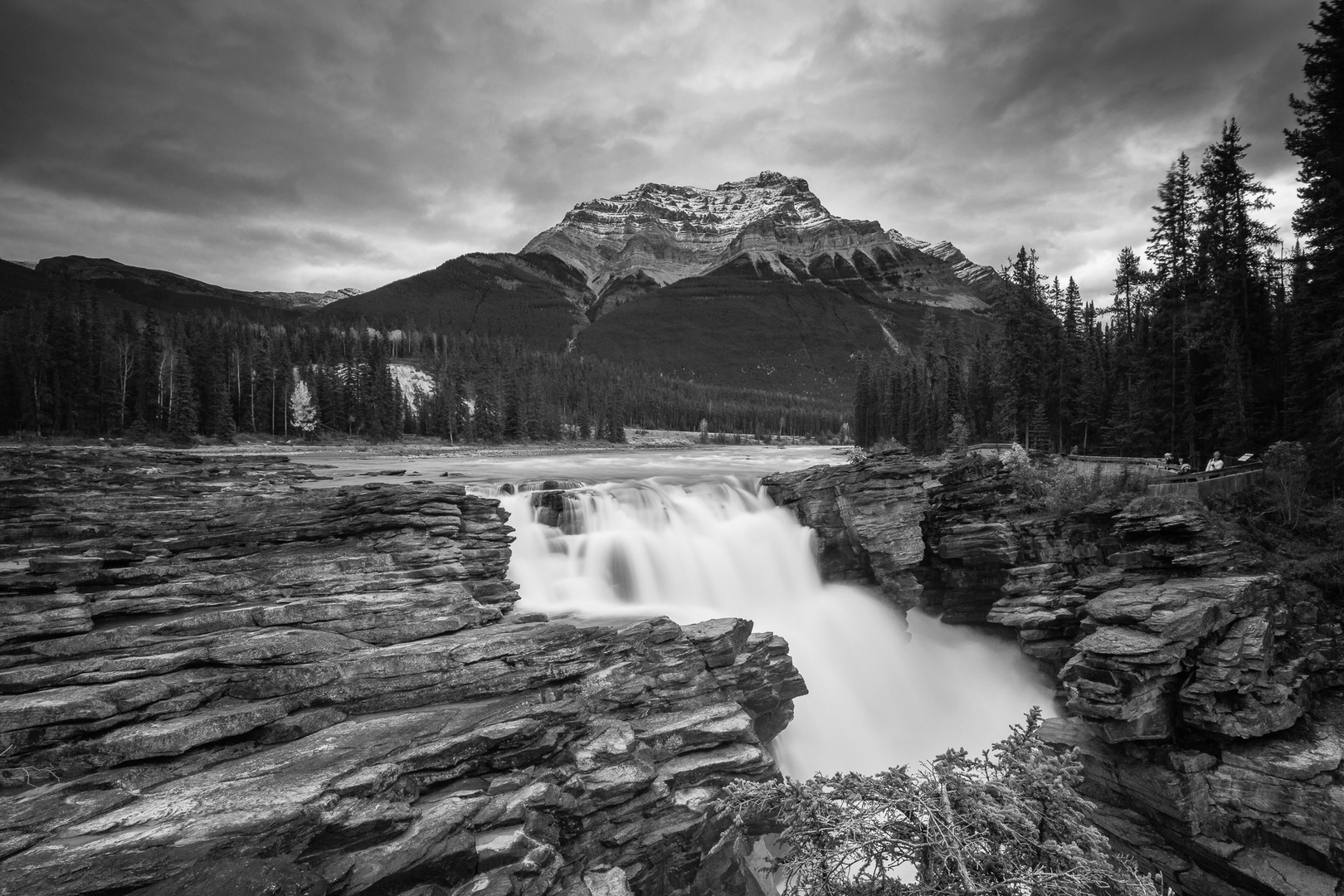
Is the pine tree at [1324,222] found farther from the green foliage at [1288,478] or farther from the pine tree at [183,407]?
the pine tree at [183,407]

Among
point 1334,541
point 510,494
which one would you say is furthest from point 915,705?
point 510,494

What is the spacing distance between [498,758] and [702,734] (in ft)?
13.4

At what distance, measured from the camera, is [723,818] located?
9.94 metres

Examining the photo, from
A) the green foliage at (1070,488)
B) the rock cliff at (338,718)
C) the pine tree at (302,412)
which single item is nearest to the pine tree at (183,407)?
the pine tree at (302,412)

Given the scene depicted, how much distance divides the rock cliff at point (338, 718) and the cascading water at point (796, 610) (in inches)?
140

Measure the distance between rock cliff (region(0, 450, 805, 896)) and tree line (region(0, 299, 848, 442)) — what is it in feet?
213

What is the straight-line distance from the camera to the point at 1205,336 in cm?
2753

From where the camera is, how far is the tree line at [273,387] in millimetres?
60438

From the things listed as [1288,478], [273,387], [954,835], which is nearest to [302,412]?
Answer: [273,387]

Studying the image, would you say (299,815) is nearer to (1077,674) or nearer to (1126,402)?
(1077,674)

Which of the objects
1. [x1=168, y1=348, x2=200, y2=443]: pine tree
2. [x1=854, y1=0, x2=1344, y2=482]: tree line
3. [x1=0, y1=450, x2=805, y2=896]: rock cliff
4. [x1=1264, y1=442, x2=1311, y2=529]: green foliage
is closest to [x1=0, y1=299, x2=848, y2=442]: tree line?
[x1=168, y1=348, x2=200, y2=443]: pine tree

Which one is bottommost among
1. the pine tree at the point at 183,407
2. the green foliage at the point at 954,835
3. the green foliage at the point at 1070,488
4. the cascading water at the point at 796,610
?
the cascading water at the point at 796,610

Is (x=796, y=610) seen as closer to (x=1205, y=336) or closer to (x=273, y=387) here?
(x=1205, y=336)

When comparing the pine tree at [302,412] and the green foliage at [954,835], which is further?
the pine tree at [302,412]
